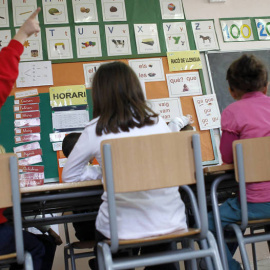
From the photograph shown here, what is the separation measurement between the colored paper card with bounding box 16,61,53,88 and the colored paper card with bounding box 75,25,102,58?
1.12ft

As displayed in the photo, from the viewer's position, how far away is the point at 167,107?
3.48 m

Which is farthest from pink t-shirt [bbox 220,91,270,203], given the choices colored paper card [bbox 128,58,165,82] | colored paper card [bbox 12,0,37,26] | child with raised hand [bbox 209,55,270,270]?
colored paper card [bbox 12,0,37,26]

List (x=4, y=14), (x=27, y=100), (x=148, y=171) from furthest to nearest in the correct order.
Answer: (x=4, y=14)
(x=27, y=100)
(x=148, y=171)

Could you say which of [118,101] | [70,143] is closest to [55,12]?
[70,143]

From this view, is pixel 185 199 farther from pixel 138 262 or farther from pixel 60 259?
pixel 60 259

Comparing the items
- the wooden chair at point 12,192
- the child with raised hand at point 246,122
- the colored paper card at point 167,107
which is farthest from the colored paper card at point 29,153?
the wooden chair at point 12,192

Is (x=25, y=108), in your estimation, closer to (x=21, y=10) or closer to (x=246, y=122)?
(x=21, y=10)

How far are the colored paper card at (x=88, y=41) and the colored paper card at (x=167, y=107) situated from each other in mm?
707

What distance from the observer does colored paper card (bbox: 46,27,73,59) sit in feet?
11.2

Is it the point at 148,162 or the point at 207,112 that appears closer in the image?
the point at 148,162

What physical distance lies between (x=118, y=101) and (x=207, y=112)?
7.32ft

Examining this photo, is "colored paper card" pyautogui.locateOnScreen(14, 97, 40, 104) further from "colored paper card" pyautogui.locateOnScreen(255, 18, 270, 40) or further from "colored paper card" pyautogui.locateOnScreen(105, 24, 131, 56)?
"colored paper card" pyautogui.locateOnScreen(255, 18, 270, 40)

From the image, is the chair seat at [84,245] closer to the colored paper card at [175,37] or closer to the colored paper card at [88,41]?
the colored paper card at [88,41]

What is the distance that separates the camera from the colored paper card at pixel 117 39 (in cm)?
352
